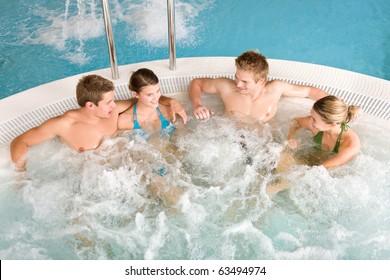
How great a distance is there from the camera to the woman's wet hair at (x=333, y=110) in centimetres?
257

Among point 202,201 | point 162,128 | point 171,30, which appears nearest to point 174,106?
point 162,128

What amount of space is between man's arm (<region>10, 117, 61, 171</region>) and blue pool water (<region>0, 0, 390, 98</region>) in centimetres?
158

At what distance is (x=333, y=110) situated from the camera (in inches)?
101

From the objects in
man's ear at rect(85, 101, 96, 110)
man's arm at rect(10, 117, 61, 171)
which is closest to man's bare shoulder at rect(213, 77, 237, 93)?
man's ear at rect(85, 101, 96, 110)

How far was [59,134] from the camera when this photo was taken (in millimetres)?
2795

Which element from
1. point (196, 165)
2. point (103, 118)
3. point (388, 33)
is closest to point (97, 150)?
point (103, 118)

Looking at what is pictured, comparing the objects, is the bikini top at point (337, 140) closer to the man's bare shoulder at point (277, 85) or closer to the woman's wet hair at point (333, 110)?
the woman's wet hair at point (333, 110)

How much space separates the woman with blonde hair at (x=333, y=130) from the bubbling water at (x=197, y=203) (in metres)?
0.09

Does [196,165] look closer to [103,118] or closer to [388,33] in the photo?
[103,118]

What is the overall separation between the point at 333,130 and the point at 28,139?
1.86 m

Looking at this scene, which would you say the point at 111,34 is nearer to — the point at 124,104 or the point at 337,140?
the point at 124,104

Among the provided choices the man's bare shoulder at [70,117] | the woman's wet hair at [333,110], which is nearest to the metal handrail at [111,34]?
the man's bare shoulder at [70,117]

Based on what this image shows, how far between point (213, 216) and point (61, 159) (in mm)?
1050

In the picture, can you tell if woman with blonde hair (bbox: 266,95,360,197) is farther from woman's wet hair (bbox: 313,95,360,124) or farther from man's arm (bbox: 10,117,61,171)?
man's arm (bbox: 10,117,61,171)
